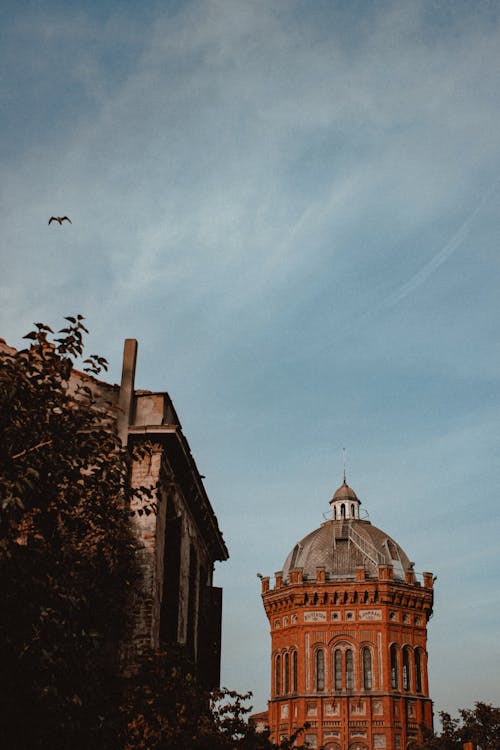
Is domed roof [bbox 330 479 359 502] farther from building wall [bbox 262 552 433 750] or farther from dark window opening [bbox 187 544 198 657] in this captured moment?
dark window opening [bbox 187 544 198 657]

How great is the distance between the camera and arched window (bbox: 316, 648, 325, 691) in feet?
186

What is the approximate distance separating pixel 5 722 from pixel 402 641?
2085 inches

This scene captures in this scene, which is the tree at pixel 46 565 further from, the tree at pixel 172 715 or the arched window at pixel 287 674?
the arched window at pixel 287 674

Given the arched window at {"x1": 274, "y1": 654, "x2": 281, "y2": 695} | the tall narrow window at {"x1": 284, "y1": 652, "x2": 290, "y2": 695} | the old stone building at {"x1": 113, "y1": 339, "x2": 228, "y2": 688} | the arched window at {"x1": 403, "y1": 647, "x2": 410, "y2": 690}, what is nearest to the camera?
the old stone building at {"x1": 113, "y1": 339, "x2": 228, "y2": 688}

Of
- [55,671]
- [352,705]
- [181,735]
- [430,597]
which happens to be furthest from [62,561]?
[430,597]

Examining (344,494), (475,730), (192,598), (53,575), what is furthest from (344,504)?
(53,575)

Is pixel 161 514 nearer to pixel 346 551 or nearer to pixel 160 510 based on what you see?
pixel 160 510

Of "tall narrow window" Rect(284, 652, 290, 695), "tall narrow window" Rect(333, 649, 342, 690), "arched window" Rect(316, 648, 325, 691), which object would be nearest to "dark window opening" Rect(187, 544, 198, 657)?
"tall narrow window" Rect(333, 649, 342, 690)

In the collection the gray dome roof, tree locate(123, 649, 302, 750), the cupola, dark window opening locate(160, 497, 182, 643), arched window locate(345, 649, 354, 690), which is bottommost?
tree locate(123, 649, 302, 750)

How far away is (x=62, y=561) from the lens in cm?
884

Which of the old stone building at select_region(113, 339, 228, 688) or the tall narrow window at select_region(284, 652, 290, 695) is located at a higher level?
the tall narrow window at select_region(284, 652, 290, 695)

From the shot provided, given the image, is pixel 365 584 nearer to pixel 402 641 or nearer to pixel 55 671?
pixel 402 641

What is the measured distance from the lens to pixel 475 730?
39938 mm

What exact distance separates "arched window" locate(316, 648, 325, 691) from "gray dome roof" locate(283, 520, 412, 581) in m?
5.12
